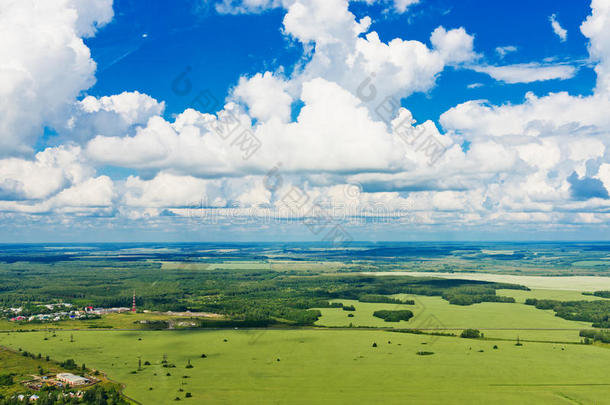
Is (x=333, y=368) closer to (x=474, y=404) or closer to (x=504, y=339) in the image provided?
(x=474, y=404)

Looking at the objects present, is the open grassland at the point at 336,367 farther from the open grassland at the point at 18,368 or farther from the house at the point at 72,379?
the open grassland at the point at 18,368

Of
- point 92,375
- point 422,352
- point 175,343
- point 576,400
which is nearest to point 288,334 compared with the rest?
point 175,343

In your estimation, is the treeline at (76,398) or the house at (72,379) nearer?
the treeline at (76,398)

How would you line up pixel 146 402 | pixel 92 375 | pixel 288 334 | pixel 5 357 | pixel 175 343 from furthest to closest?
pixel 288 334 < pixel 175 343 < pixel 5 357 < pixel 92 375 < pixel 146 402

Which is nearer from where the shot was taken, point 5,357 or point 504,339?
point 5,357

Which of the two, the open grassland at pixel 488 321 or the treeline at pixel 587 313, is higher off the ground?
the treeline at pixel 587 313

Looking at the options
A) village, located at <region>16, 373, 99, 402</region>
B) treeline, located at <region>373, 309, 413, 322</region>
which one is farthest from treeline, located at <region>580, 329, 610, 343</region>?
village, located at <region>16, 373, 99, 402</region>

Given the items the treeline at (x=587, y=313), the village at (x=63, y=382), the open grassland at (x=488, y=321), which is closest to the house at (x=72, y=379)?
the village at (x=63, y=382)

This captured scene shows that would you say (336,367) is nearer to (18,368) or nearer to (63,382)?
(63,382)
